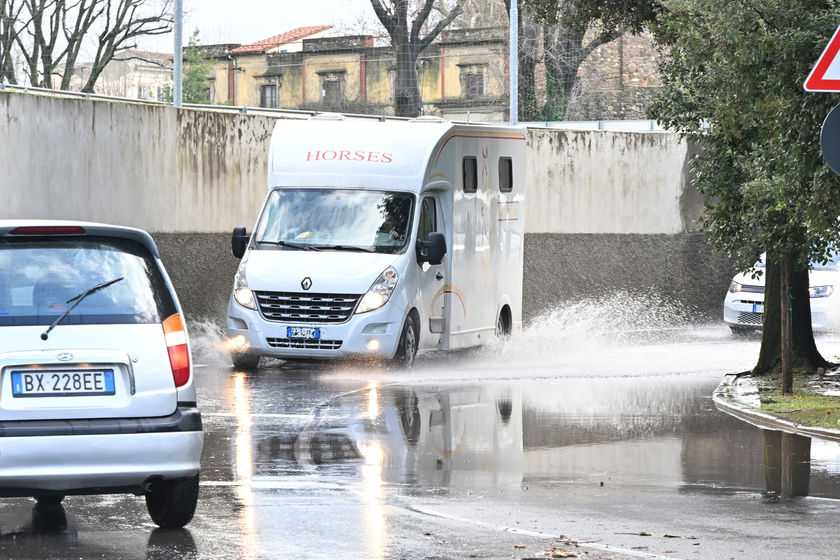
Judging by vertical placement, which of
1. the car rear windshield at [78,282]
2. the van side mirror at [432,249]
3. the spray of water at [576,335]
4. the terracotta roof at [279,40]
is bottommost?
the spray of water at [576,335]

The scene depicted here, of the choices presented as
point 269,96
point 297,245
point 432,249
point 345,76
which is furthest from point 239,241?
point 269,96

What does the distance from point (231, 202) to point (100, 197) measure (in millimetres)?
2689

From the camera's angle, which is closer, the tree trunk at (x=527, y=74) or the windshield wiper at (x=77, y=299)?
the windshield wiper at (x=77, y=299)

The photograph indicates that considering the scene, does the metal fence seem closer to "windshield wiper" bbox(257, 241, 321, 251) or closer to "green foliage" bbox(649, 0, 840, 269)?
"green foliage" bbox(649, 0, 840, 269)

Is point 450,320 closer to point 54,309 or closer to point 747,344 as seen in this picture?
point 747,344

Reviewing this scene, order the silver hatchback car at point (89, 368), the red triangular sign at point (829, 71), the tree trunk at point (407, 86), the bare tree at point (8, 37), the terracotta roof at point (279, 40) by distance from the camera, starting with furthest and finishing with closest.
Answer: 1. the tree trunk at point (407, 86)
2. the terracotta roof at point (279, 40)
3. the bare tree at point (8, 37)
4. the red triangular sign at point (829, 71)
5. the silver hatchback car at point (89, 368)

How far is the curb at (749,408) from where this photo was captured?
1217 cm

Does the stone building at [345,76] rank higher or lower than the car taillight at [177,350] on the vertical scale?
higher

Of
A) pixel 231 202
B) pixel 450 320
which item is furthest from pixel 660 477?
pixel 231 202

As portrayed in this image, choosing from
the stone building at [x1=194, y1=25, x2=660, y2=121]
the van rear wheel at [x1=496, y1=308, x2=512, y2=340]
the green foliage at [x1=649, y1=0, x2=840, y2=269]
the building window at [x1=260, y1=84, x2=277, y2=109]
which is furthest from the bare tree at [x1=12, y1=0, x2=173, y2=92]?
the green foliage at [x1=649, y1=0, x2=840, y2=269]

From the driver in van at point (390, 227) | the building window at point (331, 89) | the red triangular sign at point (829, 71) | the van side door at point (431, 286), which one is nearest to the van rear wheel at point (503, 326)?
the van side door at point (431, 286)

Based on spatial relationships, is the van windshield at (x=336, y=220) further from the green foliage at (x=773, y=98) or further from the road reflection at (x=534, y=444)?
the green foliage at (x=773, y=98)

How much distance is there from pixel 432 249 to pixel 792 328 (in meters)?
4.38

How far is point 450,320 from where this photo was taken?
18219 millimetres
